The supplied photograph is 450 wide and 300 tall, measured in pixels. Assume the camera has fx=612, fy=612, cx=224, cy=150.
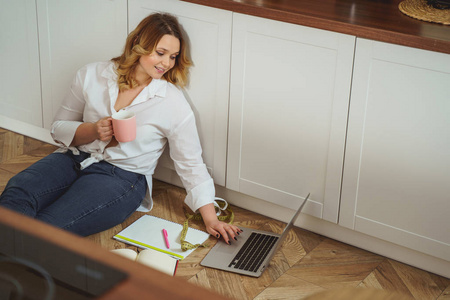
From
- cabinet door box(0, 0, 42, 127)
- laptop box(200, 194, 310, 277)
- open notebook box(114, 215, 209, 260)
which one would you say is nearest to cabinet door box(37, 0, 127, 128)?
cabinet door box(0, 0, 42, 127)

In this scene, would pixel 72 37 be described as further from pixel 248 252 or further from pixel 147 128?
pixel 248 252

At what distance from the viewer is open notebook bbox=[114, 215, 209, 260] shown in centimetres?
219

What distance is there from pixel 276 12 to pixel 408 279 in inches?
39.5

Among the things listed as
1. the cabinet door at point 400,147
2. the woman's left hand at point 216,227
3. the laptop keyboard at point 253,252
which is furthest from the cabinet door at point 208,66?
the cabinet door at point 400,147

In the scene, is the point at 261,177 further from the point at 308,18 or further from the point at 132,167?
the point at 308,18

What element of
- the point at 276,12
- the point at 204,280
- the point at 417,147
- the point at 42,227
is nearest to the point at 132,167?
the point at 204,280

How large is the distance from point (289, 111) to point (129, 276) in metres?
1.40

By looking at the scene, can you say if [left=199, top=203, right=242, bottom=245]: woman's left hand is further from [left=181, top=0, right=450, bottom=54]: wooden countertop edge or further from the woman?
[left=181, top=0, right=450, bottom=54]: wooden countertop edge

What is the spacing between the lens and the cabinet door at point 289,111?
201 cm

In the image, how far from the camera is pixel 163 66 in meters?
2.23

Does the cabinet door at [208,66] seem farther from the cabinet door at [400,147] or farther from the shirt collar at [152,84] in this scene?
the cabinet door at [400,147]

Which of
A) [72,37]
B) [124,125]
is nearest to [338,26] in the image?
[124,125]

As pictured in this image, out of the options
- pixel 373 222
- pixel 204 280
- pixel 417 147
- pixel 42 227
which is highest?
pixel 42 227

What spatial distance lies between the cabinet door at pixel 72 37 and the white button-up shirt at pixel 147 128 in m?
0.19
